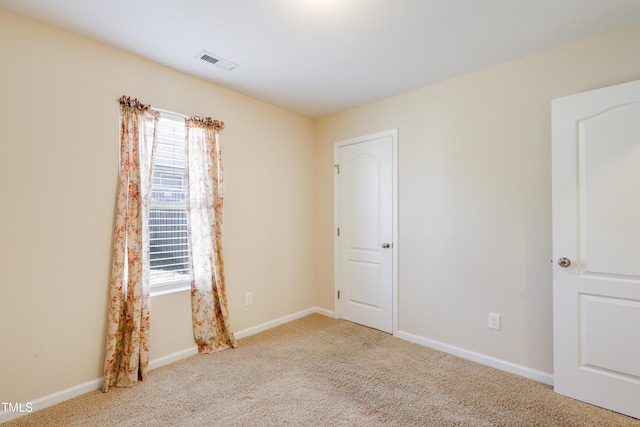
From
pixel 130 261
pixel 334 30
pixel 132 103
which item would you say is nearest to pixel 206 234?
pixel 130 261

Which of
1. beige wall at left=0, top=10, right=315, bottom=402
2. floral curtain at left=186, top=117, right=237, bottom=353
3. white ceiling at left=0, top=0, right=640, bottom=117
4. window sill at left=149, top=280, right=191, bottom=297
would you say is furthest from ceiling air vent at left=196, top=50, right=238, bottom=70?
window sill at left=149, top=280, right=191, bottom=297

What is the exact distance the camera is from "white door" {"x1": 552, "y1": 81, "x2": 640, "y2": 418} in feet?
6.16

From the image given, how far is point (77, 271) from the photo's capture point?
210 centimetres

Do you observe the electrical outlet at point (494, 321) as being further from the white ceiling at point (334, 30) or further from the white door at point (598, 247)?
the white ceiling at point (334, 30)

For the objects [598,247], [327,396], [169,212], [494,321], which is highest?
[169,212]

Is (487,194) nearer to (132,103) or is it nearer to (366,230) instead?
(366,230)

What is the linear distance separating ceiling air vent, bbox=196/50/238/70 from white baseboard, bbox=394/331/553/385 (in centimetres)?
298

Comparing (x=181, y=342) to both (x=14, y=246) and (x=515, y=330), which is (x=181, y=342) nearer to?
(x=14, y=246)

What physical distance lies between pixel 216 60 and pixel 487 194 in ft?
8.22

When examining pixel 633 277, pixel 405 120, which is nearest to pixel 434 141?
pixel 405 120

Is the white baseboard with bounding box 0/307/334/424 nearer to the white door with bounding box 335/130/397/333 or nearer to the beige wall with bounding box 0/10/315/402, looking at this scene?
the beige wall with bounding box 0/10/315/402

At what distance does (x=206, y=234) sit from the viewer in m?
2.76

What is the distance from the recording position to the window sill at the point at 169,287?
2.52 m

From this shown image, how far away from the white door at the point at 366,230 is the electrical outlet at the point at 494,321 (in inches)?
36.3
